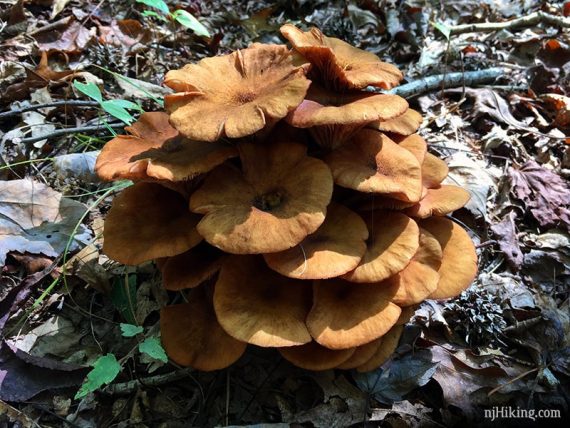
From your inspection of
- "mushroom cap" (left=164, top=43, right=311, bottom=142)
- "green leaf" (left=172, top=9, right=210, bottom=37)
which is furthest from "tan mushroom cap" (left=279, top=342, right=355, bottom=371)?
"green leaf" (left=172, top=9, right=210, bottom=37)

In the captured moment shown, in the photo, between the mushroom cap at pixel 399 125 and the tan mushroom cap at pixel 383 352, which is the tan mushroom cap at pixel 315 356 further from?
the mushroom cap at pixel 399 125

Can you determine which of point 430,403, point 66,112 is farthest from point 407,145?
point 66,112

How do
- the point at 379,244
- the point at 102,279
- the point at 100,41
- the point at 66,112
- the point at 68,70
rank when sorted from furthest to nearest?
the point at 100,41, the point at 68,70, the point at 66,112, the point at 102,279, the point at 379,244

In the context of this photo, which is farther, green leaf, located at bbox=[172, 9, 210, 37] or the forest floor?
green leaf, located at bbox=[172, 9, 210, 37]

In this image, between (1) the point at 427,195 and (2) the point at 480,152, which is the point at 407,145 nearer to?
(1) the point at 427,195

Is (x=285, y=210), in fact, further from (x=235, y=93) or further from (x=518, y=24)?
(x=518, y=24)

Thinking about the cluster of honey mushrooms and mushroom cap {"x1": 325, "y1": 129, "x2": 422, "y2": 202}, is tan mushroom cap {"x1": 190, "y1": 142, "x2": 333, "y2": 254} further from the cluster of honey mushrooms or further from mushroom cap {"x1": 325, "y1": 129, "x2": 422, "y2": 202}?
mushroom cap {"x1": 325, "y1": 129, "x2": 422, "y2": 202}
